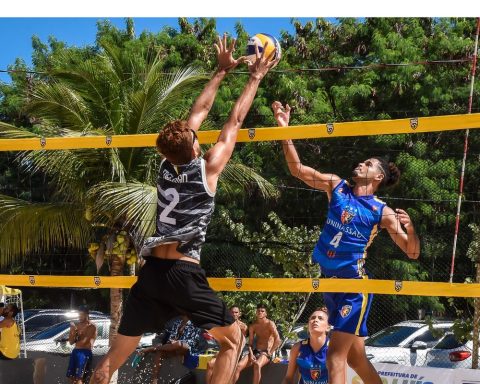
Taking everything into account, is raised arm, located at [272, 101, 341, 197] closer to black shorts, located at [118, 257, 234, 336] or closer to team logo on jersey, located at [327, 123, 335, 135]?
team logo on jersey, located at [327, 123, 335, 135]

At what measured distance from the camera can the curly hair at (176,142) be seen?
189 inches

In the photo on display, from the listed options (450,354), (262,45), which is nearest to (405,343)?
(450,354)

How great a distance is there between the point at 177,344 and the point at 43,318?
736 cm

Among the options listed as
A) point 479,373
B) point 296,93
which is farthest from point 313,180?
point 296,93

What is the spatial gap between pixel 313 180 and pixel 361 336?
1200 mm

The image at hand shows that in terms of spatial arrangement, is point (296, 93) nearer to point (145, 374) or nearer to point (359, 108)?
point (359, 108)

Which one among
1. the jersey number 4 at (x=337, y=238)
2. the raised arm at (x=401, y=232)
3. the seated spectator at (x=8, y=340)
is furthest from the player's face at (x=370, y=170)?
the seated spectator at (x=8, y=340)

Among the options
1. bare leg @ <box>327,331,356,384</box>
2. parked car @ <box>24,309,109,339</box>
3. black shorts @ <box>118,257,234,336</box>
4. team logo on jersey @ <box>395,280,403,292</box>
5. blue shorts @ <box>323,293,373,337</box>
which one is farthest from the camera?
parked car @ <box>24,309,109,339</box>

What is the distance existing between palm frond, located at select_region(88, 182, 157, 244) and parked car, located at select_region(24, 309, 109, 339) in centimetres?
625

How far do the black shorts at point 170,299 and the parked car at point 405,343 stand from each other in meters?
5.97

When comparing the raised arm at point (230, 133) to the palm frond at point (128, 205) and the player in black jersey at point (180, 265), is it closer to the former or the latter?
the player in black jersey at point (180, 265)

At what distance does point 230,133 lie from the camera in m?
5.05

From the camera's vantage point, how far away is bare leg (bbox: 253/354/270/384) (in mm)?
9070

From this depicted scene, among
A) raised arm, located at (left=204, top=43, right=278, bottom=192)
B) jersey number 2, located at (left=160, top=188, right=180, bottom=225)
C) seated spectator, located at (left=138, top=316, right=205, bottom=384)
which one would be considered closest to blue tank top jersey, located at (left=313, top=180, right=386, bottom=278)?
raised arm, located at (left=204, top=43, right=278, bottom=192)
